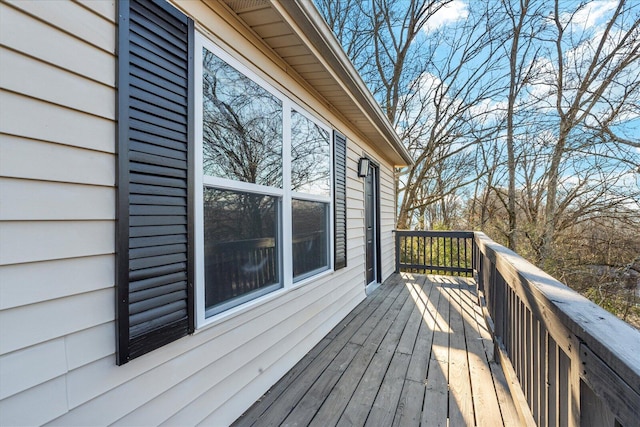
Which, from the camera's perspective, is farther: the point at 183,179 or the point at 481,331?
the point at 481,331

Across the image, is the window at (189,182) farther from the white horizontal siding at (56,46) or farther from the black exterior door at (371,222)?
the black exterior door at (371,222)

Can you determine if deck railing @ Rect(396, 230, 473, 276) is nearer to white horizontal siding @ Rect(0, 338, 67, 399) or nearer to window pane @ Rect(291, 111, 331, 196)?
window pane @ Rect(291, 111, 331, 196)

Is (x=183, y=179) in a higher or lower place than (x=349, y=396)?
higher

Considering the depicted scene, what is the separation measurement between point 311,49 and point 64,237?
1888 mm

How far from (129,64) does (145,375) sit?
1277 millimetres

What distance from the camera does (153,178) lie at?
4.27ft

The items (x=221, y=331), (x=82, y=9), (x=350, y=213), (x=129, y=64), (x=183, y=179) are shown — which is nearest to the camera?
(x=82, y=9)

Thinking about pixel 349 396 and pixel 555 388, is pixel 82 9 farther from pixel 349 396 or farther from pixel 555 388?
pixel 349 396

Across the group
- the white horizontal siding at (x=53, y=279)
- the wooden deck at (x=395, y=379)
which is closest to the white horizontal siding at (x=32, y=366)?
the white horizontal siding at (x=53, y=279)

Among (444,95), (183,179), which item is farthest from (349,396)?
(444,95)

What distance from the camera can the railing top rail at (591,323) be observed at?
2.30 feet

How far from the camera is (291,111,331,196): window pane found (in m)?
2.57

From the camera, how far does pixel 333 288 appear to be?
3334 millimetres

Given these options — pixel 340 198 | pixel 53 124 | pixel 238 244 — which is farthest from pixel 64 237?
pixel 340 198
